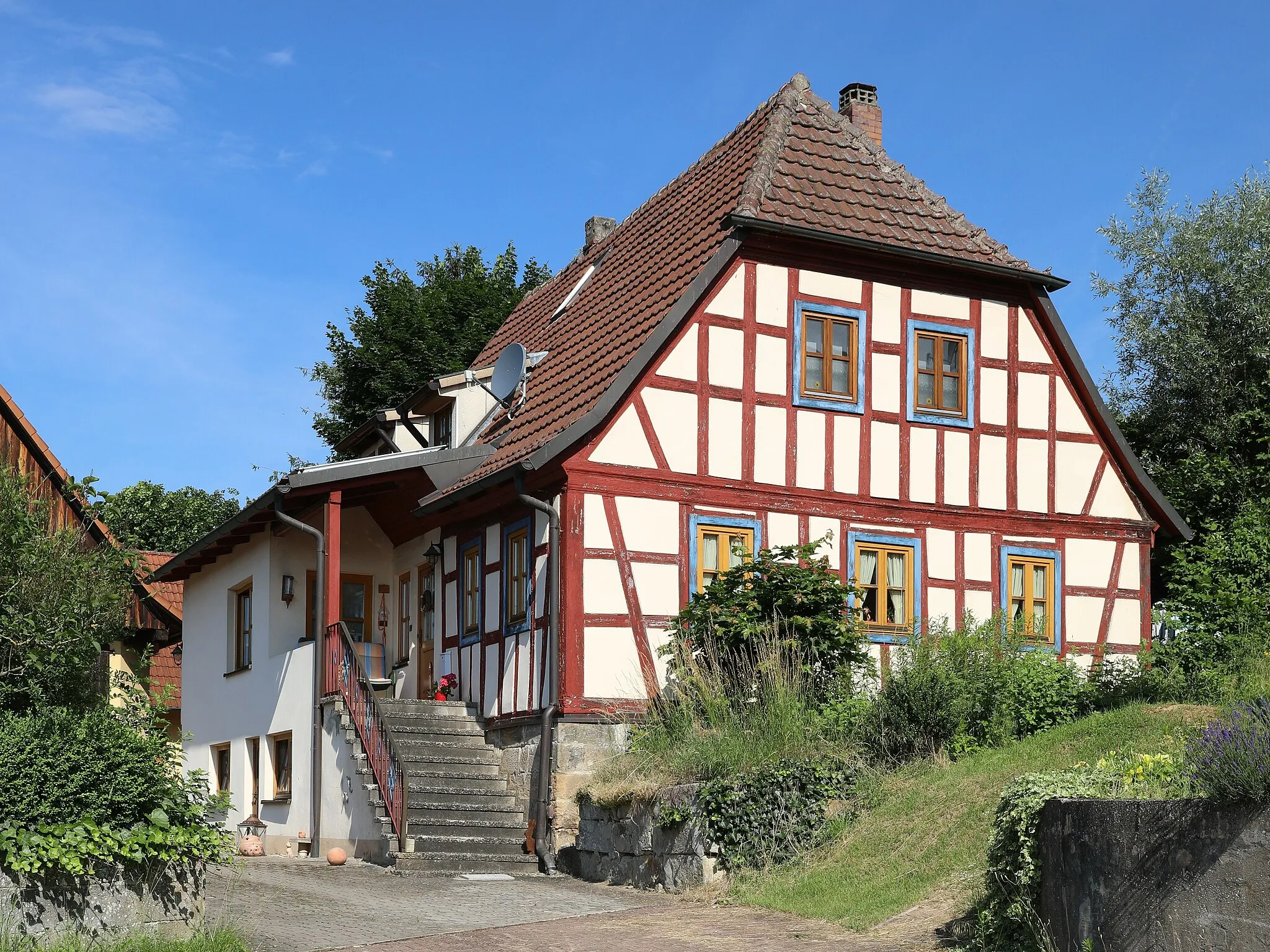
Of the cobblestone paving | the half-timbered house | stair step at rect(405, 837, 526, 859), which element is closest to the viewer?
the cobblestone paving

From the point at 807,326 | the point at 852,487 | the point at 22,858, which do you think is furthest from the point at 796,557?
the point at 22,858

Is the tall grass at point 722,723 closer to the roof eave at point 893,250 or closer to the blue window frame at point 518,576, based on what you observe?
the blue window frame at point 518,576

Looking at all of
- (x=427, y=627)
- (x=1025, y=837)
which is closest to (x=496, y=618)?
(x=427, y=627)

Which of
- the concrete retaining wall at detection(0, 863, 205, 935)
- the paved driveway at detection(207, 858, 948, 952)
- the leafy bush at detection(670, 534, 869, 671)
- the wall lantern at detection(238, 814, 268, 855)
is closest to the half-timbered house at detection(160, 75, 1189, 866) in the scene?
the wall lantern at detection(238, 814, 268, 855)

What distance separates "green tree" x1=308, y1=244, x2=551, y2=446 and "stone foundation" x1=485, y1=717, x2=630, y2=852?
54.3 feet

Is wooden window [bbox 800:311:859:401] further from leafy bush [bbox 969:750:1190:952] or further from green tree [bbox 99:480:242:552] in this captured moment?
green tree [bbox 99:480:242:552]

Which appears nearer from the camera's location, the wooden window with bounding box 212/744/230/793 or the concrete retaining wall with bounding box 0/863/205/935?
the concrete retaining wall with bounding box 0/863/205/935

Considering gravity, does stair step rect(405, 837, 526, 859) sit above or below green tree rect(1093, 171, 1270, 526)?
below

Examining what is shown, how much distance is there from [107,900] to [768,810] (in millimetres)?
5563

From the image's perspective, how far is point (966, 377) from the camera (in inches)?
778

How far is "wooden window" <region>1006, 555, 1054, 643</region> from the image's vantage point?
19578mm

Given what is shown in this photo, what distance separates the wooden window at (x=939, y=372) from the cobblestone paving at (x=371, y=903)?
769 cm

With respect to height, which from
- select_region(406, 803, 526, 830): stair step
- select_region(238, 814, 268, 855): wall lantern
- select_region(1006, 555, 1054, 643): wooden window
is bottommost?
select_region(238, 814, 268, 855): wall lantern

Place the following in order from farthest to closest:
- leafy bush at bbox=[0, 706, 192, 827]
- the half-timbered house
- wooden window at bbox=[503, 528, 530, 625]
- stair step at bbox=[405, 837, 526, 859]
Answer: wooden window at bbox=[503, 528, 530, 625]
the half-timbered house
stair step at bbox=[405, 837, 526, 859]
leafy bush at bbox=[0, 706, 192, 827]
